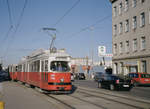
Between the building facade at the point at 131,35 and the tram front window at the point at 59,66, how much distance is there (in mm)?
21292

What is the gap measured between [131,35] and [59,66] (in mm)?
25564

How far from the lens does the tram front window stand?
15529mm

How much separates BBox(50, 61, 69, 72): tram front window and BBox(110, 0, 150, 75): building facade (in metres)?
21.3

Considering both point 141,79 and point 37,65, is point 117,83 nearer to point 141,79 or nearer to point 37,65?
point 37,65

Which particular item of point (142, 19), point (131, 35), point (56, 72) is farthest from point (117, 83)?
point (131, 35)

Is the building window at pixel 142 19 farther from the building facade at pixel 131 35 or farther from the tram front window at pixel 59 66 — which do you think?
the tram front window at pixel 59 66

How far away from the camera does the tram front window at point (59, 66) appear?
50.9 feet

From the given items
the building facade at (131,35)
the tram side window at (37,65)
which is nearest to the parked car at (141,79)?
the building facade at (131,35)

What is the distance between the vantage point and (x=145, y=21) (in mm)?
34562

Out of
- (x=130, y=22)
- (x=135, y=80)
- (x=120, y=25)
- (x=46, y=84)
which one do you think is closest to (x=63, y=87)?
(x=46, y=84)

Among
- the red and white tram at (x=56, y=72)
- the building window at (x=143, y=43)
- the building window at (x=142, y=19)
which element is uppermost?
the building window at (x=142, y=19)

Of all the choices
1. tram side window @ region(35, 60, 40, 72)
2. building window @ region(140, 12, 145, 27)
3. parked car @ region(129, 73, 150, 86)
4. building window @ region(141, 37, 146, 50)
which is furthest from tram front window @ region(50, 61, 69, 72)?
building window @ region(140, 12, 145, 27)

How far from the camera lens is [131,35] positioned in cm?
3862

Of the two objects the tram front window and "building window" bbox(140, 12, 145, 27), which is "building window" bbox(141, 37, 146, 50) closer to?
"building window" bbox(140, 12, 145, 27)
